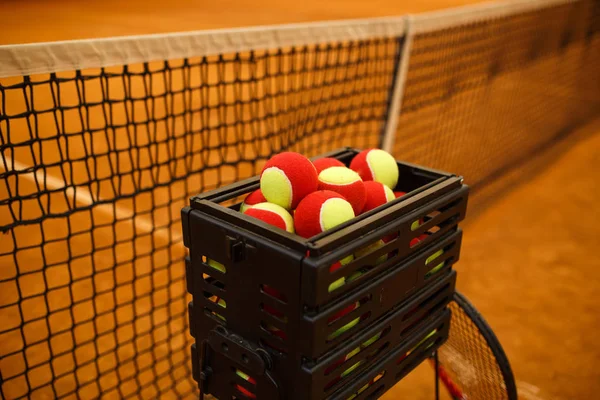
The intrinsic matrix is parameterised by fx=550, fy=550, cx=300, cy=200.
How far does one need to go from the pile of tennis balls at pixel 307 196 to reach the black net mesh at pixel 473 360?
429 millimetres

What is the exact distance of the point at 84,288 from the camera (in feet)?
7.45

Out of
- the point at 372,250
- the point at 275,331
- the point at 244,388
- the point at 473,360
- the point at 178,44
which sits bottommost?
the point at 473,360

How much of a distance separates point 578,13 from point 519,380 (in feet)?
16.3

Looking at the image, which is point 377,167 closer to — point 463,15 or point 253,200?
point 253,200

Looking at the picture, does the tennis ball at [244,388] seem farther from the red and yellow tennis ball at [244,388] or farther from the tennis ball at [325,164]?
the tennis ball at [325,164]

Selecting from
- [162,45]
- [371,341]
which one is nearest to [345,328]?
[371,341]

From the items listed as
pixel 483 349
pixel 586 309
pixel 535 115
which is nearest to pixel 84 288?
pixel 483 349

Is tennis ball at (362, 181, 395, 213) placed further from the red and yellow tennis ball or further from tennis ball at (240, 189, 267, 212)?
the red and yellow tennis ball

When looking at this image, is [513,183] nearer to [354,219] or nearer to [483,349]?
[483,349]

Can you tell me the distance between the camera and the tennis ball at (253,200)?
0.98m

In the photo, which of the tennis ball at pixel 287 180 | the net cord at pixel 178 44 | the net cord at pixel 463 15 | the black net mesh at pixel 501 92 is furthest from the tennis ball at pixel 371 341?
the black net mesh at pixel 501 92

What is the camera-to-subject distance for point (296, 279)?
0.77 m

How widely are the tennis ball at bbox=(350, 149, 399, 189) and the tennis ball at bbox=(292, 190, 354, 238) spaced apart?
0.22 m

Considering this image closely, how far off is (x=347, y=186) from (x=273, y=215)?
0.46ft
